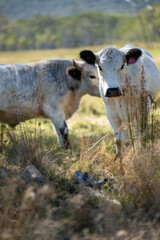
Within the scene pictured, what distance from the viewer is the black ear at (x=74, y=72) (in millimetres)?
7091

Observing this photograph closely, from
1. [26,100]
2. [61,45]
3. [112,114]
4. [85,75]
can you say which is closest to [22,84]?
[26,100]

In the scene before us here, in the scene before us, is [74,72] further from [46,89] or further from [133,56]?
[133,56]

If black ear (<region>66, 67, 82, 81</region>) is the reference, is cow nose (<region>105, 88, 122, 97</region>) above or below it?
below

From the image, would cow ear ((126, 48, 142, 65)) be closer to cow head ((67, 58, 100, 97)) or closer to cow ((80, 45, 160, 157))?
cow ((80, 45, 160, 157))

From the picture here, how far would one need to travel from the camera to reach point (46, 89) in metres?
6.89

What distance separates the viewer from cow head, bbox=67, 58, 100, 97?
23.4 feet

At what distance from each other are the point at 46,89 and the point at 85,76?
39.5 inches

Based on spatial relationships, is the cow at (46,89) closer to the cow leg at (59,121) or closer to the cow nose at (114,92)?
the cow leg at (59,121)

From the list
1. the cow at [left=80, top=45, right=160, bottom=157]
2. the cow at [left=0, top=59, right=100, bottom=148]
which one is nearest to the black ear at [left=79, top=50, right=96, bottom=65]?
the cow at [left=80, top=45, right=160, bottom=157]

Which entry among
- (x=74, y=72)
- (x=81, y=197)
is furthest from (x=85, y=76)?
(x=81, y=197)

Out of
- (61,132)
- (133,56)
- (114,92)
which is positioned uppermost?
(133,56)

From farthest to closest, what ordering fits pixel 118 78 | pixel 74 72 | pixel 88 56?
1. pixel 74 72
2. pixel 88 56
3. pixel 118 78

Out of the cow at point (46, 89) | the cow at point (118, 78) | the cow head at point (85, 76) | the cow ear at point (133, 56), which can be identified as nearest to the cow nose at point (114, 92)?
the cow at point (118, 78)

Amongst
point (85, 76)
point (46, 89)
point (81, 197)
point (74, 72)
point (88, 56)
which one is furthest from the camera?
point (85, 76)
